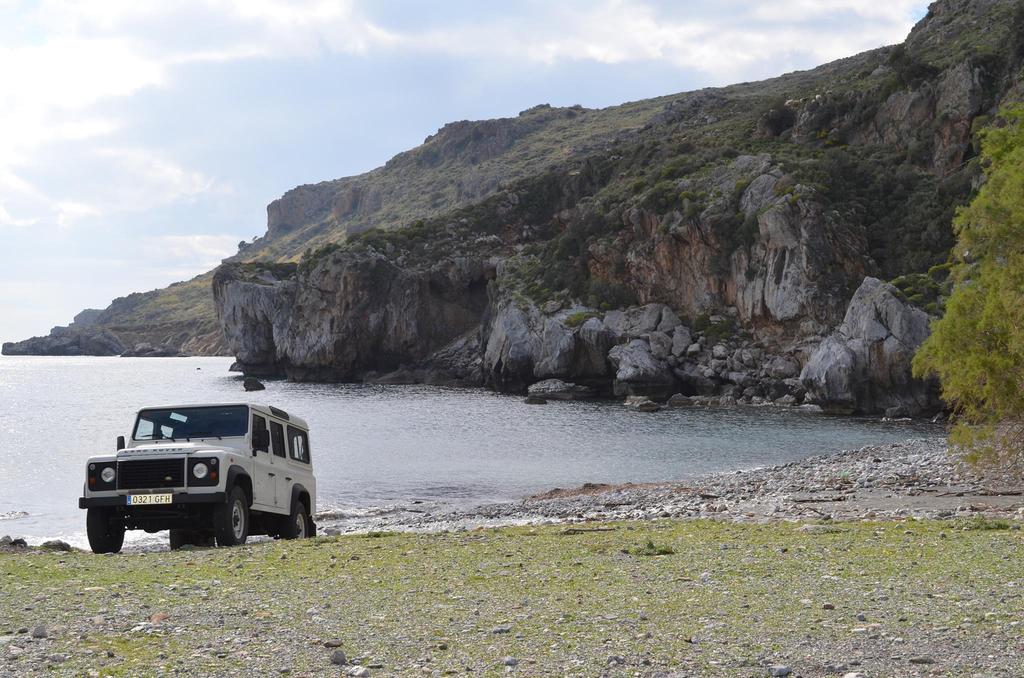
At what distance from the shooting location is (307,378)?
141750mm

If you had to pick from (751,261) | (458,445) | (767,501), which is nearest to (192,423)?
(767,501)

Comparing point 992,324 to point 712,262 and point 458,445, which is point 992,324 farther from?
point 712,262

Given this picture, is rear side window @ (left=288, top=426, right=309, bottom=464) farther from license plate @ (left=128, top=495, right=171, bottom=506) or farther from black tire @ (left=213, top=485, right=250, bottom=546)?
license plate @ (left=128, top=495, right=171, bottom=506)

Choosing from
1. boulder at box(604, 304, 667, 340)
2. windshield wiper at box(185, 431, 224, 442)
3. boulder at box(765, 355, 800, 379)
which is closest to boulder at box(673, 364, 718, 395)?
boulder at box(765, 355, 800, 379)

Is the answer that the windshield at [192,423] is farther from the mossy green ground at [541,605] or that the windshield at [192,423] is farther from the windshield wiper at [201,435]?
the mossy green ground at [541,605]

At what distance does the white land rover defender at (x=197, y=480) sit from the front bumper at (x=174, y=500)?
0.02 metres

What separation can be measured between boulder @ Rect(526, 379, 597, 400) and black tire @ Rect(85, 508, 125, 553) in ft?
255

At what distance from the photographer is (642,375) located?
301 ft

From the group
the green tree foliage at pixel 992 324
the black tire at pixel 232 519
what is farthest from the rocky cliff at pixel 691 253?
the black tire at pixel 232 519

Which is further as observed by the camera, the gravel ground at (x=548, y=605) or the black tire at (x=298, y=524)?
the black tire at (x=298, y=524)

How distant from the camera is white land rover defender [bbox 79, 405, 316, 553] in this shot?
57.1 ft

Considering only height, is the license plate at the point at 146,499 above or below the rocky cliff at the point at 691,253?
below

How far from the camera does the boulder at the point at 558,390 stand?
9588cm

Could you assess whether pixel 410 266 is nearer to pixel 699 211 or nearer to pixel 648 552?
pixel 699 211
